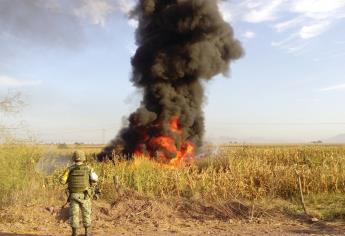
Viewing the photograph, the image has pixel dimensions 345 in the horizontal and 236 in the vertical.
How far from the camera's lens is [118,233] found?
11.0 m

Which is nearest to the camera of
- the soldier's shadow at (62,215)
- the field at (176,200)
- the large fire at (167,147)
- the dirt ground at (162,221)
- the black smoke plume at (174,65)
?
the dirt ground at (162,221)

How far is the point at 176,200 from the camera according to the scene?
46.1 ft

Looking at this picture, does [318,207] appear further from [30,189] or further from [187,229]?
[30,189]

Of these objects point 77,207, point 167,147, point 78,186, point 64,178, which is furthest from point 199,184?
point 167,147

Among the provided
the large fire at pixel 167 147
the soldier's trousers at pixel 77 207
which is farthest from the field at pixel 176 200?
the large fire at pixel 167 147

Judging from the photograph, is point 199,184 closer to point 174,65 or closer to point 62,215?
point 62,215

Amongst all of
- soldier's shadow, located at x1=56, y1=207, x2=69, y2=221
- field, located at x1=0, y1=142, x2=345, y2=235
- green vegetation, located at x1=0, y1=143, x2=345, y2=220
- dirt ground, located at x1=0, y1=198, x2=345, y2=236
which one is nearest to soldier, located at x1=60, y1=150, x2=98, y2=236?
dirt ground, located at x1=0, y1=198, x2=345, y2=236

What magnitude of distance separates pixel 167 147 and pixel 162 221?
20783mm

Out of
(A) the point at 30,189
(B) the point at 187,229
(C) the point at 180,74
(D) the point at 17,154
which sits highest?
(C) the point at 180,74

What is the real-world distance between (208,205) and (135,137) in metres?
22.6

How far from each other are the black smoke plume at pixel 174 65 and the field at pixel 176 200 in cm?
1600

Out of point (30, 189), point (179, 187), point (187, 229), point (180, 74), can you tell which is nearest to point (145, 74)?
point (180, 74)

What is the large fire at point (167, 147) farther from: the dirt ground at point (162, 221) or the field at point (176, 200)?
the dirt ground at point (162, 221)

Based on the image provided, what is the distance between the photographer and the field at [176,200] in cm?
1173
